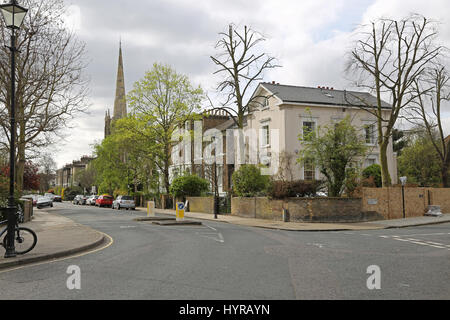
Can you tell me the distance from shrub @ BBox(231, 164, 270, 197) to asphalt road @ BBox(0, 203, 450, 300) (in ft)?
51.2

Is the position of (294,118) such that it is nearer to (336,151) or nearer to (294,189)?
(336,151)

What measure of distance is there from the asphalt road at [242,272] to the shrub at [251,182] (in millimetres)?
15596

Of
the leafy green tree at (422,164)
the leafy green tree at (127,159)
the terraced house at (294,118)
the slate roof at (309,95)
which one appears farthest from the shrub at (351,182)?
the leafy green tree at (127,159)

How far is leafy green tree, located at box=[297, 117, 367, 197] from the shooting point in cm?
2341

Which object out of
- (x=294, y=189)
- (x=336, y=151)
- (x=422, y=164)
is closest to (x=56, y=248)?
(x=294, y=189)

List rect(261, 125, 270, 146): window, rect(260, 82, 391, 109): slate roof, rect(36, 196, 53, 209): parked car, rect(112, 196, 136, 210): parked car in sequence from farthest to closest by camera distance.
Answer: rect(36, 196, 53, 209): parked car < rect(112, 196, 136, 210): parked car < rect(261, 125, 270, 146): window < rect(260, 82, 391, 109): slate roof

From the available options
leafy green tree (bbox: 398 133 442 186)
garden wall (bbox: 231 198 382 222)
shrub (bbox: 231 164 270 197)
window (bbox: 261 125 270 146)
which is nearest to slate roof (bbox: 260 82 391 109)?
window (bbox: 261 125 270 146)

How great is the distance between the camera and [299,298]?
6148 millimetres

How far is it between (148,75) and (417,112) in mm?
26097

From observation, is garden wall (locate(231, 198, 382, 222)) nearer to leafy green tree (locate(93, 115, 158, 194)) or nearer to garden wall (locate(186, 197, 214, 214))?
garden wall (locate(186, 197, 214, 214))

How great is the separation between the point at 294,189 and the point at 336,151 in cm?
332

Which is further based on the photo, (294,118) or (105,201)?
(105,201)

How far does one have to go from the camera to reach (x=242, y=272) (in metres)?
8.27
